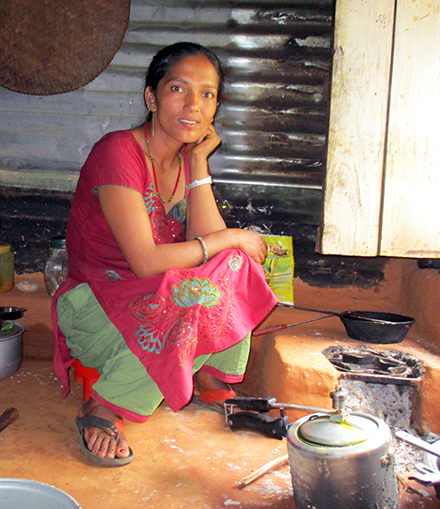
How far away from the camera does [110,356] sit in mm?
2021

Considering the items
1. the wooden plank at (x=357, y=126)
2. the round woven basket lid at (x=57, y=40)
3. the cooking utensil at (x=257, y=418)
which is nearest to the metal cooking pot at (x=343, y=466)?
the cooking utensil at (x=257, y=418)

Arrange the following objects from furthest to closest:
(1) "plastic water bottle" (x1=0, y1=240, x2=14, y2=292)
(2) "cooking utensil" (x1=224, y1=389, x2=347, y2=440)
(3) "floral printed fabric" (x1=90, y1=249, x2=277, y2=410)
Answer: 1. (1) "plastic water bottle" (x1=0, y1=240, x2=14, y2=292)
2. (2) "cooking utensil" (x1=224, y1=389, x2=347, y2=440)
3. (3) "floral printed fabric" (x1=90, y1=249, x2=277, y2=410)

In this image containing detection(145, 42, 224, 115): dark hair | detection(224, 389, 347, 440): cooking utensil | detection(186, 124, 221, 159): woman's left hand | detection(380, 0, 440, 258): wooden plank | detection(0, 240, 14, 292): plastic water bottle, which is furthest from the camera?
detection(0, 240, 14, 292): plastic water bottle

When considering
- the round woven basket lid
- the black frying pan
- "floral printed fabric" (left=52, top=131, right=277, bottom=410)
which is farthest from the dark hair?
the black frying pan

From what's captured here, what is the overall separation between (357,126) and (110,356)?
1.56 m

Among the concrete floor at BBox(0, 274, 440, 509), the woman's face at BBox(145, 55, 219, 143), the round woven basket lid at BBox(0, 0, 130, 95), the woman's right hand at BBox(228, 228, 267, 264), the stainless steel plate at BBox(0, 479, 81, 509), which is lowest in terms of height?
the concrete floor at BBox(0, 274, 440, 509)

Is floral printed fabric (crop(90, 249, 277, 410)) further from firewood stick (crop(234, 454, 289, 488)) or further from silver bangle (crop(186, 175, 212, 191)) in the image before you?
silver bangle (crop(186, 175, 212, 191))

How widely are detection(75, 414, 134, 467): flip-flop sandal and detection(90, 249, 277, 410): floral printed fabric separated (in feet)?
0.91

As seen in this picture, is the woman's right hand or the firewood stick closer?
the firewood stick

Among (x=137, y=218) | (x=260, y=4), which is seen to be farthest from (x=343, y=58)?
(x=137, y=218)

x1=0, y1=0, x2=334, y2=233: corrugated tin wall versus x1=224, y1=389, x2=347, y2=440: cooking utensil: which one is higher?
x1=0, y1=0, x2=334, y2=233: corrugated tin wall

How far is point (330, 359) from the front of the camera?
2338 millimetres

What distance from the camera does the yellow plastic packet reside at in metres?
2.93

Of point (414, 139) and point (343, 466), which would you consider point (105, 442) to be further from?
point (414, 139)
